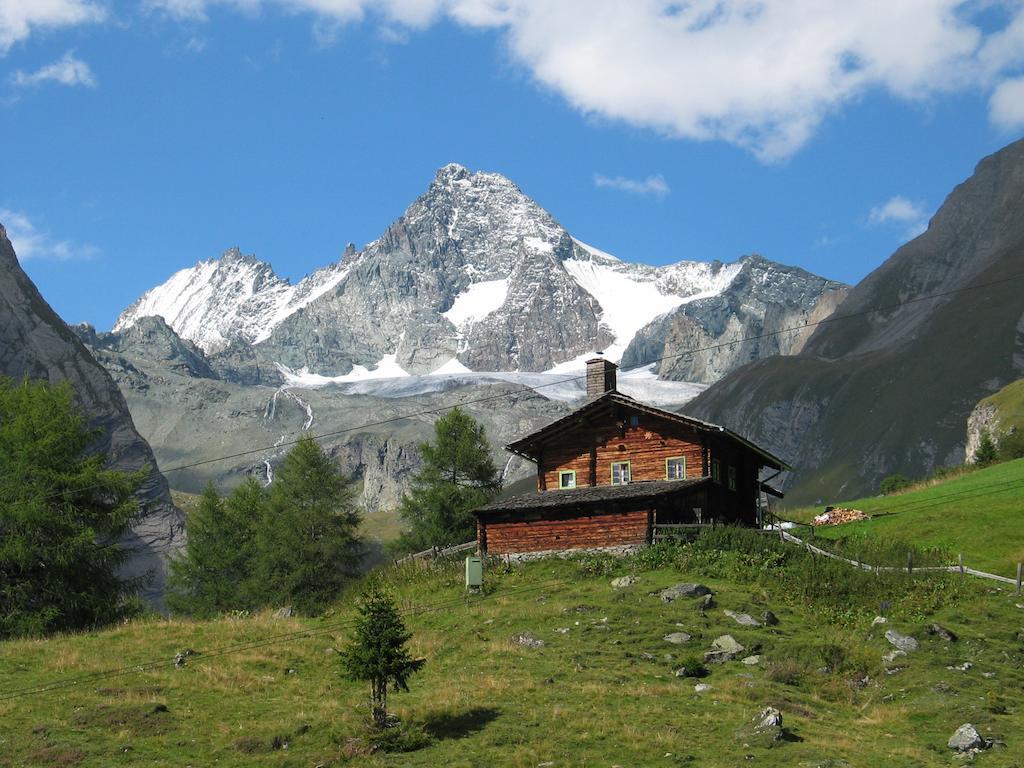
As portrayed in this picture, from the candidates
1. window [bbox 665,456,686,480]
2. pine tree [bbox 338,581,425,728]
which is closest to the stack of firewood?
window [bbox 665,456,686,480]

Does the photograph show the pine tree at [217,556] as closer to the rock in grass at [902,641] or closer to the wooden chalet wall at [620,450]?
the wooden chalet wall at [620,450]

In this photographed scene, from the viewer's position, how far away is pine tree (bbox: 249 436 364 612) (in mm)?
65125

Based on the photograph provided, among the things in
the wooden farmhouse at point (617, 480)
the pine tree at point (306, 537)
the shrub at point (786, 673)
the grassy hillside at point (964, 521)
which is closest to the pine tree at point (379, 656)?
the shrub at point (786, 673)

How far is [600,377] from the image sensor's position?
2247 inches

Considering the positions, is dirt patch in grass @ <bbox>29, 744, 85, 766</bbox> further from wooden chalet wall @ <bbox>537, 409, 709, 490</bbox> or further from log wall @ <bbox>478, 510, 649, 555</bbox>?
wooden chalet wall @ <bbox>537, 409, 709, 490</bbox>

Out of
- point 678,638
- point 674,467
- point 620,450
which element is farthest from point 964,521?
point 678,638

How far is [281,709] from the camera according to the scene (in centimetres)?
3112

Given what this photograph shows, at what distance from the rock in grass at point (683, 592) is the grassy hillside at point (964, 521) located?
9.58m

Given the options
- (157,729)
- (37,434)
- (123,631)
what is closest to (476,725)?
(157,729)

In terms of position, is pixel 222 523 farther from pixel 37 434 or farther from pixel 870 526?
pixel 870 526

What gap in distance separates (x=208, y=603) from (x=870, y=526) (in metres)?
34.8

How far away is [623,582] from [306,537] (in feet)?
94.2

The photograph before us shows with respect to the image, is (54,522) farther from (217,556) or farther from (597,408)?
(597,408)

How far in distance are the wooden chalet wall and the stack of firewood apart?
42.0 ft
